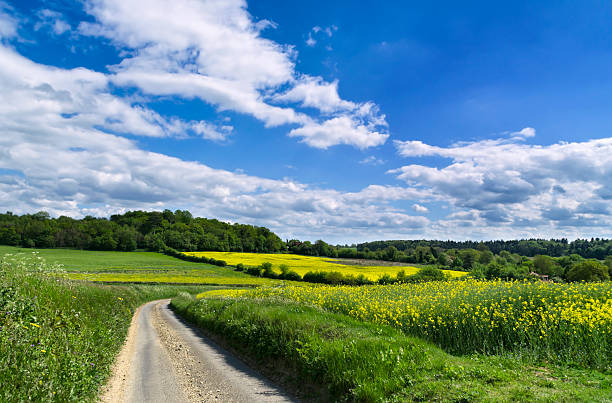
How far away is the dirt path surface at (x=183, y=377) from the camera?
9.16 metres

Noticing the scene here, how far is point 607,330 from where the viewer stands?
8.53 meters

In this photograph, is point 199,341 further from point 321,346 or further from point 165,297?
point 165,297

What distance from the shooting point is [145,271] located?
251 feet

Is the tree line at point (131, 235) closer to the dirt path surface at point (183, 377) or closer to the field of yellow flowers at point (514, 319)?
the dirt path surface at point (183, 377)

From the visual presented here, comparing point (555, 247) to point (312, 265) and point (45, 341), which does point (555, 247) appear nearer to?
point (312, 265)

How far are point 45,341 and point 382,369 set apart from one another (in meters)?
7.20

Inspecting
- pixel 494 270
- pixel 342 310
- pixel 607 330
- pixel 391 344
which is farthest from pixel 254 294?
pixel 494 270

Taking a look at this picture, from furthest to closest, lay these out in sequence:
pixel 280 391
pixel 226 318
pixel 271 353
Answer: pixel 226 318 → pixel 271 353 → pixel 280 391

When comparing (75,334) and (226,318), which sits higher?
(75,334)

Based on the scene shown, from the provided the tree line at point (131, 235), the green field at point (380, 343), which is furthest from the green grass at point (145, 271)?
the green field at point (380, 343)

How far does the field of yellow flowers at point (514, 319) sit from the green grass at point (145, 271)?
47006 millimetres

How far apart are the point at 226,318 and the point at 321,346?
8.57 metres

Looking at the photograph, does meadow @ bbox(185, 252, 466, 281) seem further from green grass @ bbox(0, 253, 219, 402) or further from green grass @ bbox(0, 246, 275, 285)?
green grass @ bbox(0, 253, 219, 402)

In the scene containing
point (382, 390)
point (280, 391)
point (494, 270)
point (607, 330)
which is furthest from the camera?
point (494, 270)
